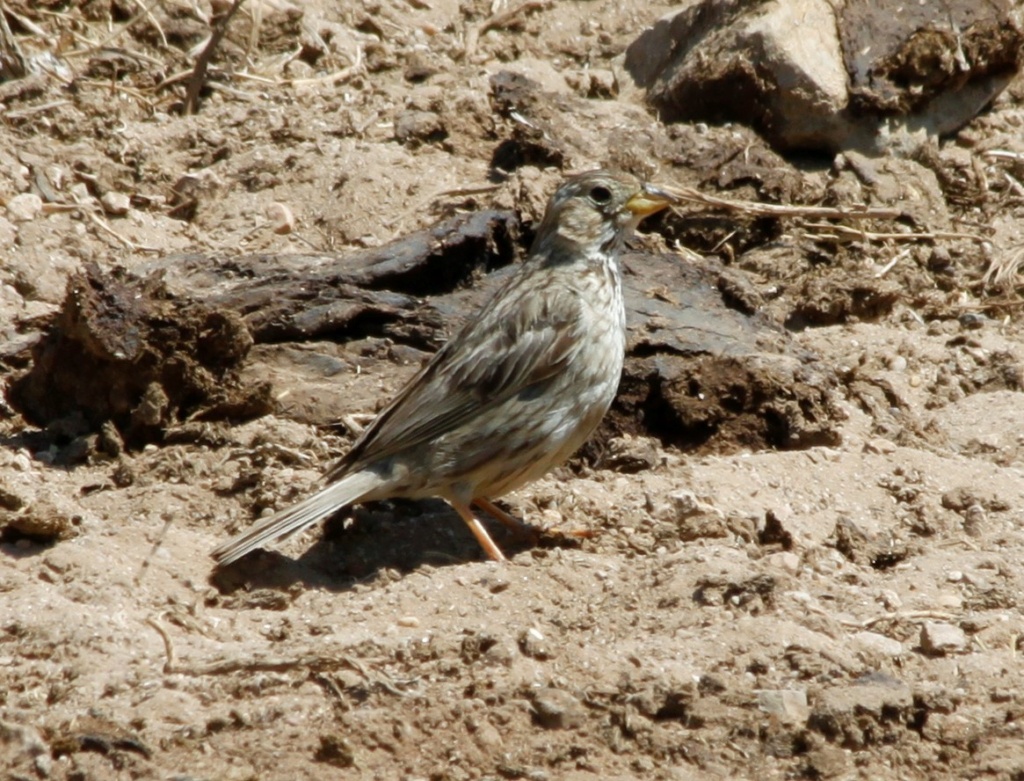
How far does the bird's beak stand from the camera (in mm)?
6711

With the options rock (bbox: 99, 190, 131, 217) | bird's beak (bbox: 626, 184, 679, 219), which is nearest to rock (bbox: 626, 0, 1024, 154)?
bird's beak (bbox: 626, 184, 679, 219)

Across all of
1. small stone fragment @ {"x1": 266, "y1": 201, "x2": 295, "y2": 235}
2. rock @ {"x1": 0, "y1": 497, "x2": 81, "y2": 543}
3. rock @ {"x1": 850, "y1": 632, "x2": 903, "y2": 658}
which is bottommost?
rock @ {"x1": 0, "y1": 497, "x2": 81, "y2": 543}

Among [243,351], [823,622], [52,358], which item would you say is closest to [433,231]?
[243,351]

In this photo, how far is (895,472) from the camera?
21.4ft

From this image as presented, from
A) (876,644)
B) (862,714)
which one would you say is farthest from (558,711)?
(876,644)

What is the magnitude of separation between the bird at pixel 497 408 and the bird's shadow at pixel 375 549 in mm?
101

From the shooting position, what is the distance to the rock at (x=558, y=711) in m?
4.64

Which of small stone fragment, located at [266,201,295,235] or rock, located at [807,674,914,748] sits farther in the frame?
small stone fragment, located at [266,201,295,235]

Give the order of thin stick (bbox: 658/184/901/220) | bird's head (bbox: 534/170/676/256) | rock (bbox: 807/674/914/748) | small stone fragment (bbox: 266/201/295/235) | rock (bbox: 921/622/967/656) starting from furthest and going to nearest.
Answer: thin stick (bbox: 658/184/901/220) → small stone fragment (bbox: 266/201/295/235) → bird's head (bbox: 534/170/676/256) → rock (bbox: 921/622/967/656) → rock (bbox: 807/674/914/748)

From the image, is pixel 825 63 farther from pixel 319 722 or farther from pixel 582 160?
pixel 319 722

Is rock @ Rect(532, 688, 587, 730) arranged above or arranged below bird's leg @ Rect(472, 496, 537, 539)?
above

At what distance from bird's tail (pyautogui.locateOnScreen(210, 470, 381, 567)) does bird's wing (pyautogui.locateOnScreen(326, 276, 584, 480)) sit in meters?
0.10

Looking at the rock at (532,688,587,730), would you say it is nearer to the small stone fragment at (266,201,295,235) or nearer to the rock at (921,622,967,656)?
the rock at (921,622,967,656)

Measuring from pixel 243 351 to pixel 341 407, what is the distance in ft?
1.56
